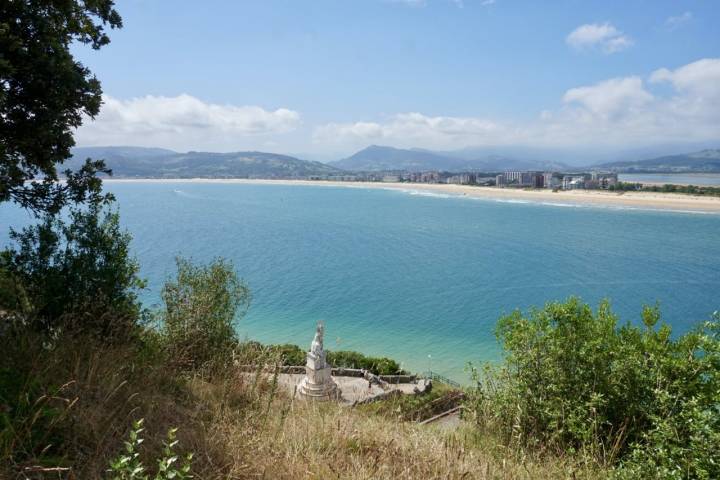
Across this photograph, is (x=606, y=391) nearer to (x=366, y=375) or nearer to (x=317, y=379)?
(x=317, y=379)

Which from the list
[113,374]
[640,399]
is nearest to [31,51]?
[113,374]

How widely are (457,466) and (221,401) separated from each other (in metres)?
2.65

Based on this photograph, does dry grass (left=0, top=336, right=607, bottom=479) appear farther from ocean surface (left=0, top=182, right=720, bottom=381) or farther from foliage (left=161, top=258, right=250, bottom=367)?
ocean surface (left=0, top=182, right=720, bottom=381)

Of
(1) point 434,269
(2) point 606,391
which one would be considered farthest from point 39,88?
(1) point 434,269

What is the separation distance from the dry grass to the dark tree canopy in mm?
4056

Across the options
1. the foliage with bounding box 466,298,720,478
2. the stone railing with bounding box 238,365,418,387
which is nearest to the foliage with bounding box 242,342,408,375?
the stone railing with bounding box 238,365,418,387

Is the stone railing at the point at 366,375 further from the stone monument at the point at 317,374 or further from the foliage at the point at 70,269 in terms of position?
the foliage at the point at 70,269

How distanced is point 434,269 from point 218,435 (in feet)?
168

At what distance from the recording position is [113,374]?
500 centimetres

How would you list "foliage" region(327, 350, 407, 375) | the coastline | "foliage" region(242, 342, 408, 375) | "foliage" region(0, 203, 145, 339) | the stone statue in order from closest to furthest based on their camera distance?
"foliage" region(0, 203, 145, 339)
the stone statue
"foliage" region(242, 342, 408, 375)
"foliage" region(327, 350, 407, 375)
the coastline

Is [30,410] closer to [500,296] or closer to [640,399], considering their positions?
[640,399]

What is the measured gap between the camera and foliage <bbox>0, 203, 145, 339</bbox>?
30.8 feet

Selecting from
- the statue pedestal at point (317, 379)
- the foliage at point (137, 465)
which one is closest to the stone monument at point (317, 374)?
the statue pedestal at point (317, 379)

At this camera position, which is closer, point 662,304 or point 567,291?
point 662,304
